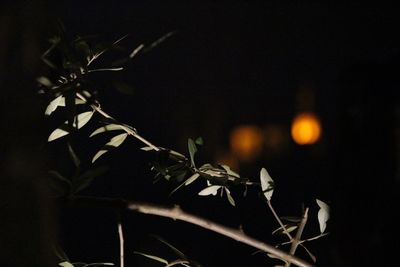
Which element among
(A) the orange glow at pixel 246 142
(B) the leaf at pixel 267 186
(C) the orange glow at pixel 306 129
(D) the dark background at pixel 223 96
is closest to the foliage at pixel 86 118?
(B) the leaf at pixel 267 186

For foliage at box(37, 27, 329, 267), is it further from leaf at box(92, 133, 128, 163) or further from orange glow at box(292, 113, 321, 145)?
orange glow at box(292, 113, 321, 145)

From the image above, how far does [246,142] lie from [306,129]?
51 cm

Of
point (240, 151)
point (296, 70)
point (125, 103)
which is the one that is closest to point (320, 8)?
point (296, 70)

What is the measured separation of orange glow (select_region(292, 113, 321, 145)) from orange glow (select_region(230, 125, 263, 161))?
0.28 m

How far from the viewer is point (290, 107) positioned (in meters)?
4.38

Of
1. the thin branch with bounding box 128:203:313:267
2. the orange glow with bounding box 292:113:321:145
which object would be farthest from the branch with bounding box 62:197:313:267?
the orange glow with bounding box 292:113:321:145

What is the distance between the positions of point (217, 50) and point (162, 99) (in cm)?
59

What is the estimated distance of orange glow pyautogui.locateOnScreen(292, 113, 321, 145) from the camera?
430 centimetres

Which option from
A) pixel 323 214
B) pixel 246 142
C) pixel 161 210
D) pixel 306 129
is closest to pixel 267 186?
pixel 323 214

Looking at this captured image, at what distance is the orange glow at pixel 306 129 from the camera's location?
14.1 ft

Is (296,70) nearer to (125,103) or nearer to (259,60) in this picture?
(259,60)

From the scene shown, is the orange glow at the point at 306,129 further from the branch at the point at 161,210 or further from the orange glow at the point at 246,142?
the branch at the point at 161,210

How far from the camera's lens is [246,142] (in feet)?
14.1

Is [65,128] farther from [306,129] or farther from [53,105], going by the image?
[306,129]
